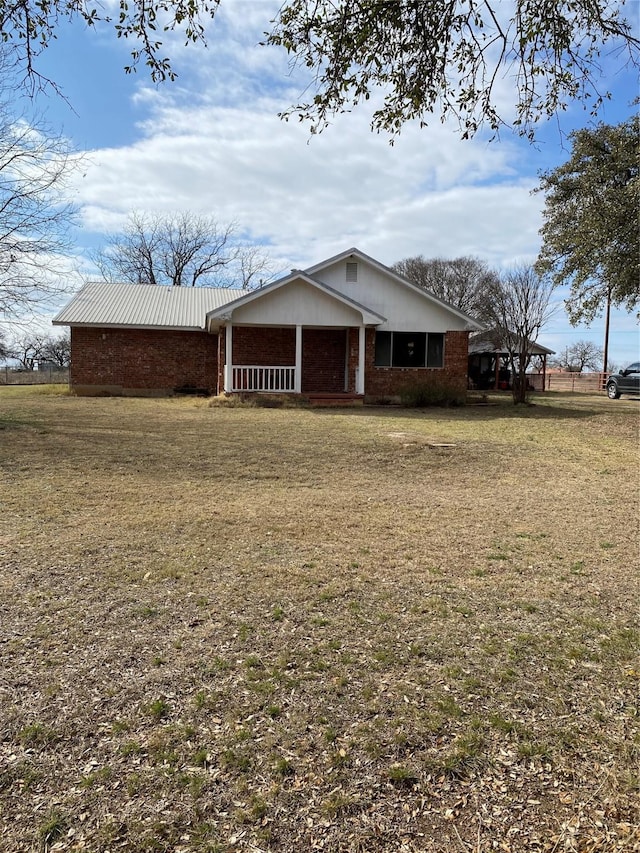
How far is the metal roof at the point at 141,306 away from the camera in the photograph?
70.4 feet

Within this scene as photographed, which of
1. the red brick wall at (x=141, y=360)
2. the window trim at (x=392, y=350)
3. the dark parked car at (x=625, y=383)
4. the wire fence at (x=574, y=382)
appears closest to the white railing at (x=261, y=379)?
the window trim at (x=392, y=350)

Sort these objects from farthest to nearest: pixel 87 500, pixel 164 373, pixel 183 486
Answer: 1. pixel 164 373
2. pixel 183 486
3. pixel 87 500

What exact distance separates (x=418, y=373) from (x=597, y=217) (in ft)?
25.8

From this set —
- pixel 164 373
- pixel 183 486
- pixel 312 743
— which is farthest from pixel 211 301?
pixel 312 743

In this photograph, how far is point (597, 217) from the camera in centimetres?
1316

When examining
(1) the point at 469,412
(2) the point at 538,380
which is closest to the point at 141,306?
(1) the point at 469,412

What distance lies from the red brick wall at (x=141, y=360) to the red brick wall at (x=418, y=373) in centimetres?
653

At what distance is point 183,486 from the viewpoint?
23.1ft

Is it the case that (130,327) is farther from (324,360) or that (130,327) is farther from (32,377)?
(32,377)

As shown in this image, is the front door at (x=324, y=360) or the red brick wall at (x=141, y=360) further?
the red brick wall at (x=141, y=360)

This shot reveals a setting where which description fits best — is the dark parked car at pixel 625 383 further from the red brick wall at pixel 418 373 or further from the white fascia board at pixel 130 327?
the white fascia board at pixel 130 327

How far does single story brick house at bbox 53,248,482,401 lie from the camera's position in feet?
58.8

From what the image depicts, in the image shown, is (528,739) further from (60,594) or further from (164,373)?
(164,373)

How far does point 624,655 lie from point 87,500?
526 cm
